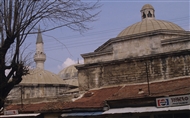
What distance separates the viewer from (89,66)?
62.0ft

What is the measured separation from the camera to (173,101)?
11.4m

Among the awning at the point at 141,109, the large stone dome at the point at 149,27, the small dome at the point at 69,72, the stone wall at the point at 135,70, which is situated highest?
the large stone dome at the point at 149,27

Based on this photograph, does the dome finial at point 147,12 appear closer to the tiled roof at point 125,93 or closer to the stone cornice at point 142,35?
the stone cornice at point 142,35

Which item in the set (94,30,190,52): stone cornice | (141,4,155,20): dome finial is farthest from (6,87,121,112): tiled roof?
(141,4,155,20): dome finial

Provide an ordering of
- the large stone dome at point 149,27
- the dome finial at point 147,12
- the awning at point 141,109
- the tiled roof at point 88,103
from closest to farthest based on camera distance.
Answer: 1. the awning at point 141,109
2. the tiled roof at point 88,103
3. the large stone dome at point 149,27
4. the dome finial at point 147,12

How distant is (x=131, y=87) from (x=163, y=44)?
3770 mm

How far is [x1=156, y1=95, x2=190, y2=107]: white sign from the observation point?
36.4 feet

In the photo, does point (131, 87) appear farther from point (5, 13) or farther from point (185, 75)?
point (5, 13)

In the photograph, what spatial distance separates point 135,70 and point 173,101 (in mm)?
5740

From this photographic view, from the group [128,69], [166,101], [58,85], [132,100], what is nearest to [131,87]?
[128,69]

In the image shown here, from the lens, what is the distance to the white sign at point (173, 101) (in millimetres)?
11109

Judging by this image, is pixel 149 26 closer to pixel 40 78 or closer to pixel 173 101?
pixel 173 101

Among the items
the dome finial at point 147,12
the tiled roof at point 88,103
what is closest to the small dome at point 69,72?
the dome finial at point 147,12

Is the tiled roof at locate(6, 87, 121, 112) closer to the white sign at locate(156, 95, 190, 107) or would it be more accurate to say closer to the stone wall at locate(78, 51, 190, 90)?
the stone wall at locate(78, 51, 190, 90)
